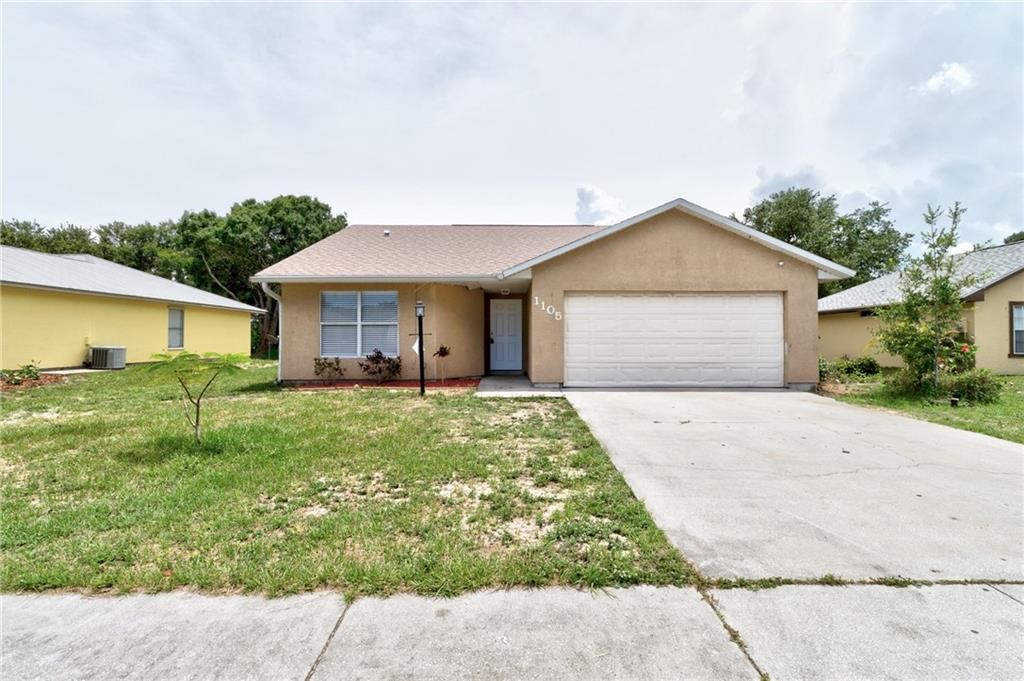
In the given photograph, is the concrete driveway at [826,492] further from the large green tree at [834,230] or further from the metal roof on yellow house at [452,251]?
the large green tree at [834,230]

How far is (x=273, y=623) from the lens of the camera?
2.18 meters

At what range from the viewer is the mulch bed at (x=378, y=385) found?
10.2m

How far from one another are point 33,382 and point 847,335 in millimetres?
27012

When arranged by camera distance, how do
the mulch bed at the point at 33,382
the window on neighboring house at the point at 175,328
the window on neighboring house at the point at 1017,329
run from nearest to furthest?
the mulch bed at the point at 33,382 → the window on neighboring house at the point at 1017,329 → the window on neighboring house at the point at 175,328

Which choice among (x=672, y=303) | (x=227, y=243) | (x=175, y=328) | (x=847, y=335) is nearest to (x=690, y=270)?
(x=672, y=303)

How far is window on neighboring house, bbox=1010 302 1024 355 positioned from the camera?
13453 mm

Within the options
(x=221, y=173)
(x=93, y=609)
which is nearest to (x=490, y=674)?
(x=93, y=609)

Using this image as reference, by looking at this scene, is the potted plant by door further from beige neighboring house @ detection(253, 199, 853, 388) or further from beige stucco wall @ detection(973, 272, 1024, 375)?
beige stucco wall @ detection(973, 272, 1024, 375)

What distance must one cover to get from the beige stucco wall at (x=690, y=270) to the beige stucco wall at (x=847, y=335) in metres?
7.93

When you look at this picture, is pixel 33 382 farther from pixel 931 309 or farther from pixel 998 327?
pixel 998 327

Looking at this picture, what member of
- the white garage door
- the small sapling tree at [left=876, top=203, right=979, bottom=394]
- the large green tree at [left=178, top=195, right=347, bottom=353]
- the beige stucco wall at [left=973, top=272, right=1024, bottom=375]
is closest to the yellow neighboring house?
the large green tree at [left=178, top=195, right=347, bottom=353]

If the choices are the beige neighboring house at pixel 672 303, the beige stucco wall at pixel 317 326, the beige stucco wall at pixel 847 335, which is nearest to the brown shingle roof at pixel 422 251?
the beige neighboring house at pixel 672 303

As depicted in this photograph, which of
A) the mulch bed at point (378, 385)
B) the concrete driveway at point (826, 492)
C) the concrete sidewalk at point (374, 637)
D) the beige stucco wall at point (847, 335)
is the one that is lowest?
the concrete sidewalk at point (374, 637)

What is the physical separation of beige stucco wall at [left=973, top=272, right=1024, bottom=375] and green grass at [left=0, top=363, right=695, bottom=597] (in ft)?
51.2
